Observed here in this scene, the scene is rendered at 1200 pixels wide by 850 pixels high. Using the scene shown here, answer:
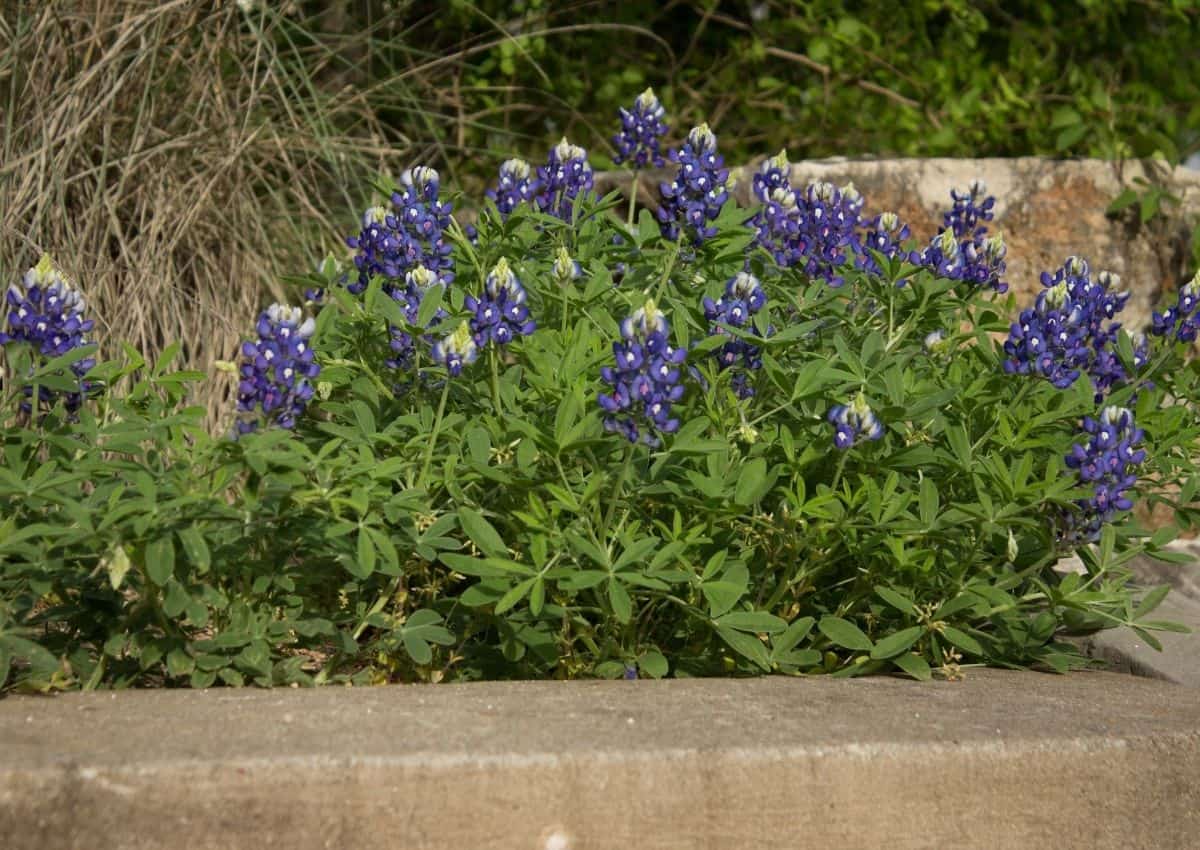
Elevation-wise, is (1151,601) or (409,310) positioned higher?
(409,310)

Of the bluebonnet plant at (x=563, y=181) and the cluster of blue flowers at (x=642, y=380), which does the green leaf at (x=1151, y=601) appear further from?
the bluebonnet plant at (x=563, y=181)

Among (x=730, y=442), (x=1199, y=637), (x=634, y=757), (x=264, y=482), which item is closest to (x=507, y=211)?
(x=730, y=442)

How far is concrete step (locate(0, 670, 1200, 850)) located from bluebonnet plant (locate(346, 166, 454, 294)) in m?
0.90

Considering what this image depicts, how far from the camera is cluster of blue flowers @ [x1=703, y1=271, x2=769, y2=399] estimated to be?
256 cm

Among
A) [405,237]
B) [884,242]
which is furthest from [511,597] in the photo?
[884,242]

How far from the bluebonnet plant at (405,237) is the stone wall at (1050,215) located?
197 cm

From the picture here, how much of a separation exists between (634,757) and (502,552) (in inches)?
21.4

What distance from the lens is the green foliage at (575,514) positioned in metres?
2.25

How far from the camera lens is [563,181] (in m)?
3.06

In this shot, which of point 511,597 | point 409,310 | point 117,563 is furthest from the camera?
point 409,310

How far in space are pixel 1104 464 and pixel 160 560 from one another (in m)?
1.56

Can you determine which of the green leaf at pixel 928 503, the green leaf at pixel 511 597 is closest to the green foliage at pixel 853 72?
the green leaf at pixel 928 503

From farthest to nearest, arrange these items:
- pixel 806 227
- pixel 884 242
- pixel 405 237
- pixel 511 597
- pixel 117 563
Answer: pixel 884 242, pixel 806 227, pixel 405 237, pixel 511 597, pixel 117 563

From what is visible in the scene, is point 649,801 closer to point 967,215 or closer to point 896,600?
point 896,600
